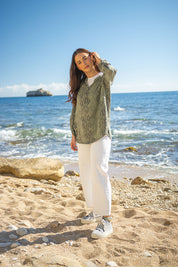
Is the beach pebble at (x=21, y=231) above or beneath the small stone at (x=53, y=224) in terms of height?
above

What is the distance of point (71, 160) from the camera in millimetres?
7871

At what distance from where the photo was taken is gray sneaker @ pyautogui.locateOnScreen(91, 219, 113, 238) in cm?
244

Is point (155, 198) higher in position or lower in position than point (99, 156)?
lower

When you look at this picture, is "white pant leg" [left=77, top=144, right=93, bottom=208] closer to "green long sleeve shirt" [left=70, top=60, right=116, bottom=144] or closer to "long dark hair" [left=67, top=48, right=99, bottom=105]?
"green long sleeve shirt" [left=70, top=60, right=116, bottom=144]

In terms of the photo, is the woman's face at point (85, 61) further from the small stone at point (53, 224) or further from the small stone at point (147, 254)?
the small stone at point (147, 254)

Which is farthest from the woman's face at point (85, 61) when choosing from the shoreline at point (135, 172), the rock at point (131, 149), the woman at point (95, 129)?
the rock at point (131, 149)

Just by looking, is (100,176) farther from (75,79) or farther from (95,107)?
(75,79)

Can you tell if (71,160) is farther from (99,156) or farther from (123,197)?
(99,156)

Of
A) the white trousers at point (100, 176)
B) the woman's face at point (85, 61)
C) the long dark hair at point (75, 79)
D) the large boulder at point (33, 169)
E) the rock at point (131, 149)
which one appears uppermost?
the woman's face at point (85, 61)

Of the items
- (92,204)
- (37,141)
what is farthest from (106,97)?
(37,141)

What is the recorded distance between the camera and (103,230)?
2.49 m

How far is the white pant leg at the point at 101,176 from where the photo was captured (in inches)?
97.6

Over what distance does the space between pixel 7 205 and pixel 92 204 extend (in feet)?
4.57

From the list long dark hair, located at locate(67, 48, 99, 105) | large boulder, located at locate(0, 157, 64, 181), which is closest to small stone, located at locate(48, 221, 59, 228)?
long dark hair, located at locate(67, 48, 99, 105)
